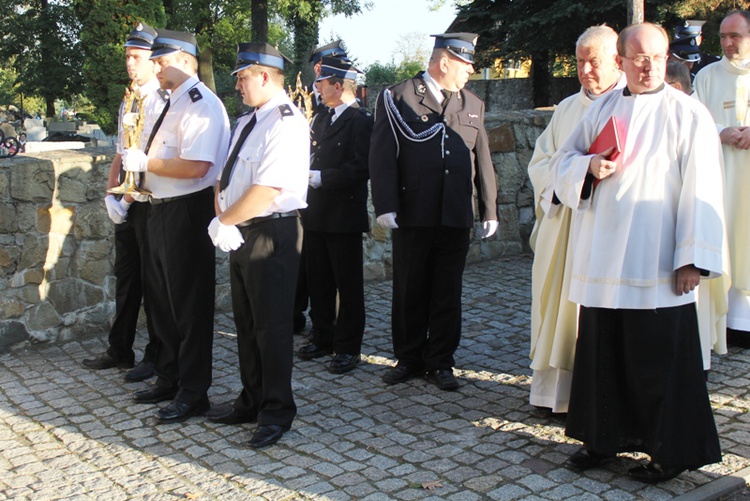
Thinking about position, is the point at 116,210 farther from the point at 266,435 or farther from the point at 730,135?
the point at 730,135

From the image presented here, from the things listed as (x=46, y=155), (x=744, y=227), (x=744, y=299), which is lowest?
(x=744, y=299)

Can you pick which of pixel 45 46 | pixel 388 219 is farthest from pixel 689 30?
pixel 45 46

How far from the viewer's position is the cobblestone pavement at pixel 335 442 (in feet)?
13.0

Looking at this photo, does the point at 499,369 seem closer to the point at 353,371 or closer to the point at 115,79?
the point at 353,371

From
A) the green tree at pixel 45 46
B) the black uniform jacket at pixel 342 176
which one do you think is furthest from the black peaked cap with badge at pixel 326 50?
the green tree at pixel 45 46

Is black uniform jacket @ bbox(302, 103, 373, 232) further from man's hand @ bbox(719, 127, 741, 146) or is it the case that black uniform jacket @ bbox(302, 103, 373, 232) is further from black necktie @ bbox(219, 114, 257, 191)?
man's hand @ bbox(719, 127, 741, 146)

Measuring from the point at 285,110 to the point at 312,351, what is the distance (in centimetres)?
208

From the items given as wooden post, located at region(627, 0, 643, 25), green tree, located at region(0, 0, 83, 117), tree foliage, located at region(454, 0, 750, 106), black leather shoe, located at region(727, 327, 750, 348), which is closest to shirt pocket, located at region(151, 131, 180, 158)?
black leather shoe, located at region(727, 327, 750, 348)

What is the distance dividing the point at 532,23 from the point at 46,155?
14956mm

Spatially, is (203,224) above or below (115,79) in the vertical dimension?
below

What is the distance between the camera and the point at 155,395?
5.14m

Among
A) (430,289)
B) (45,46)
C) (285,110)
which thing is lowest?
(430,289)

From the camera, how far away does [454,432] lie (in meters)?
4.64

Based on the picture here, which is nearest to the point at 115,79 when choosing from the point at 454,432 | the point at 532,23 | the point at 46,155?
the point at 532,23
